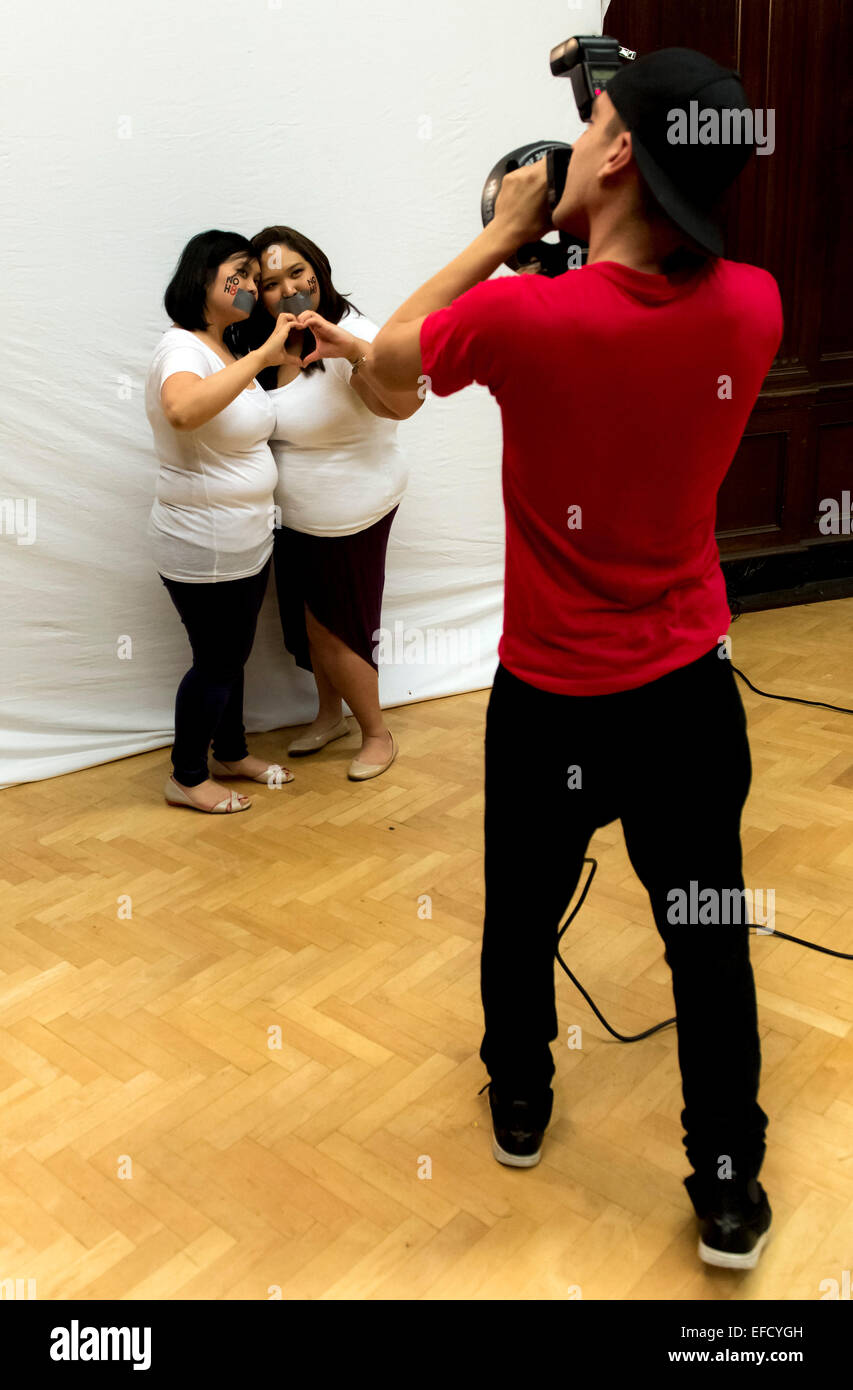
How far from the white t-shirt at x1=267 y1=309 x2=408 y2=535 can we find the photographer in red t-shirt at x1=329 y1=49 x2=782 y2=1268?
5.24 feet

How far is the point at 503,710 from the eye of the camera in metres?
1.42

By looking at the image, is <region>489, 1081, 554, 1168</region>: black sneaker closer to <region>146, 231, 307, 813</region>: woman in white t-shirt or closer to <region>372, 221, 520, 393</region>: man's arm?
<region>372, 221, 520, 393</region>: man's arm

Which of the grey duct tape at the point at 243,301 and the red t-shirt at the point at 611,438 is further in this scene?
the grey duct tape at the point at 243,301

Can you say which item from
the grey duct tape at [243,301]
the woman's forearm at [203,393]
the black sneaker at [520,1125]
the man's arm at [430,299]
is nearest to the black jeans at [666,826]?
the black sneaker at [520,1125]

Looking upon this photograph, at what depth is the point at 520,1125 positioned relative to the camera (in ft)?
5.49

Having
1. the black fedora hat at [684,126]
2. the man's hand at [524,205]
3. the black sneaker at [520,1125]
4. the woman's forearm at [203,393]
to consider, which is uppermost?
the black fedora hat at [684,126]

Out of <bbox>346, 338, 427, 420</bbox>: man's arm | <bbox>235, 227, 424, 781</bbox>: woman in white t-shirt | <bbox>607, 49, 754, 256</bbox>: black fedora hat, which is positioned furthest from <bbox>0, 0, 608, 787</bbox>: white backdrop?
<bbox>607, 49, 754, 256</bbox>: black fedora hat

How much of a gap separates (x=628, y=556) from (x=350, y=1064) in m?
1.07

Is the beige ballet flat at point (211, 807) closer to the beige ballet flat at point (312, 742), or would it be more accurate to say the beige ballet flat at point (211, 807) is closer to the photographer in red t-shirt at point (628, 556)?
the beige ballet flat at point (312, 742)

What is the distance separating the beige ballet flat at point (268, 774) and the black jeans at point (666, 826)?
62.2 inches

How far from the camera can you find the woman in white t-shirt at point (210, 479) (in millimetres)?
2586

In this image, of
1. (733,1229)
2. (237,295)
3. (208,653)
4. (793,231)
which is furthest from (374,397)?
(793,231)

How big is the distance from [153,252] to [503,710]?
202cm

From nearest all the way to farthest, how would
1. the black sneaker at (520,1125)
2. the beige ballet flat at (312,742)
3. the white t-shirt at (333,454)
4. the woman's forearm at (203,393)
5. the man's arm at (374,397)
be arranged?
the black sneaker at (520,1125)
the man's arm at (374,397)
the woman's forearm at (203,393)
the white t-shirt at (333,454)
the beige ballet flat at (312,742)
